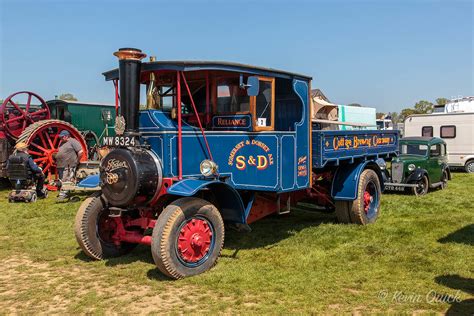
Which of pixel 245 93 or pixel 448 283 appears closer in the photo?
pixel 448 283

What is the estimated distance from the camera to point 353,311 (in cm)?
394

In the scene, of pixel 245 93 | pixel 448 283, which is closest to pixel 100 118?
pixel 245 93

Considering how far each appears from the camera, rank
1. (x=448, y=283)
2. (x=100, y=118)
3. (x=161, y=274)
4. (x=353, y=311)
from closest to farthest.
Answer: (x=353, y=311), (x=448, y=283), (x=161, y=274), (x=100, y=118)

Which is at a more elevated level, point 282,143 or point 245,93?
point 245,93

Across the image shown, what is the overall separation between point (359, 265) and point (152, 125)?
9.62 ft

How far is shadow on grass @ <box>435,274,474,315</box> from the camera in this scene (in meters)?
3.91

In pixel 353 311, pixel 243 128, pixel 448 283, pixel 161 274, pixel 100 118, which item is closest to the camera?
pixel 353 311

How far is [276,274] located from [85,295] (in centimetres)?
201

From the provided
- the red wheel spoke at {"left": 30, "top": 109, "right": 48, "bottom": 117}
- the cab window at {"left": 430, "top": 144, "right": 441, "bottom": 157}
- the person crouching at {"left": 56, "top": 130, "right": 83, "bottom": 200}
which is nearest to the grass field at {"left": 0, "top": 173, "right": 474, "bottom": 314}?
the person crouching at {"left": 56, "top": 130, "right": 83, "bottom": 200}

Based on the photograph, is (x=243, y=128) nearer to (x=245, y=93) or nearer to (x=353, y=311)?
(x=245, y=93)

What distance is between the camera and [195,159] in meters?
5.18

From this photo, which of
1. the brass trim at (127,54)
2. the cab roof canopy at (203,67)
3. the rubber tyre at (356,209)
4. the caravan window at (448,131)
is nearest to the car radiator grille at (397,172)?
the rubber tyre at (356,209)

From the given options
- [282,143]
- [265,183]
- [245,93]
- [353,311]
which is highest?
[245,93]

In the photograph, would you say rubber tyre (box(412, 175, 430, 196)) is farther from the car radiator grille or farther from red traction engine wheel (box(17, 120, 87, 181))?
red traction engine wheel (box(17, 120, 87, 181))
